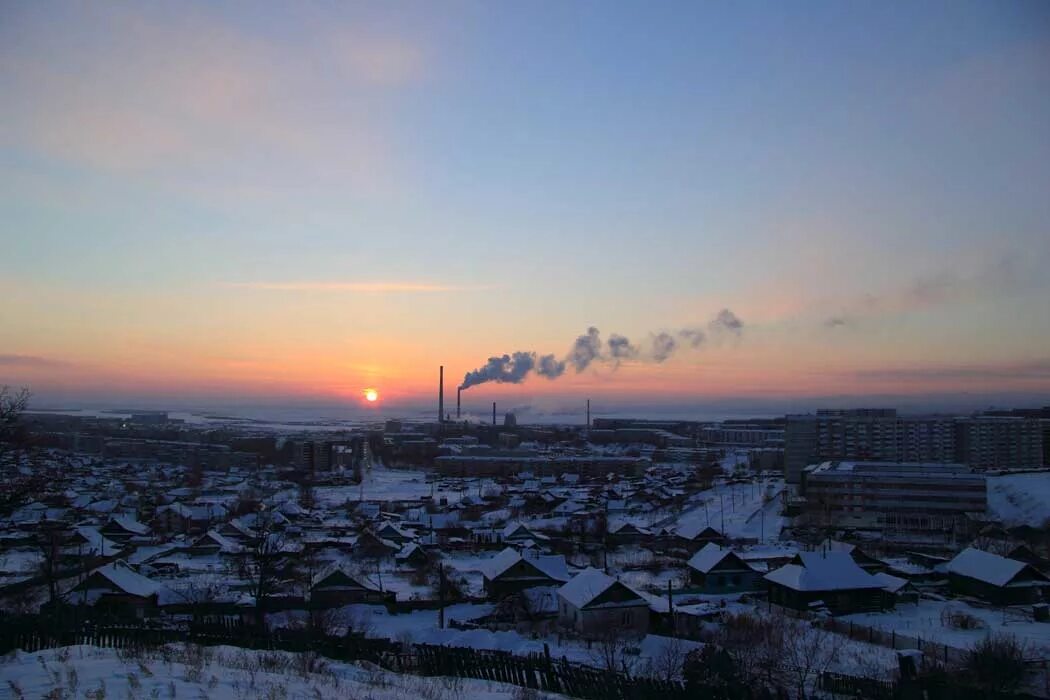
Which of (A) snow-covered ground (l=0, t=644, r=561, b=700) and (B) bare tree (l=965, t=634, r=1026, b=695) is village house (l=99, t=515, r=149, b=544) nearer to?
(A) snow-covered ground (l=0, t=644, r=561, b=700)

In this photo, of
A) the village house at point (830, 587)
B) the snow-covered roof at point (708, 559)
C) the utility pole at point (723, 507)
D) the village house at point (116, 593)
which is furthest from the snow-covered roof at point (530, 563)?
the utility pole at point (723, 507)

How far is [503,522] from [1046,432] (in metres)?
39.5

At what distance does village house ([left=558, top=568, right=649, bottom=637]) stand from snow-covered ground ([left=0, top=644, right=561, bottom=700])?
213 inches

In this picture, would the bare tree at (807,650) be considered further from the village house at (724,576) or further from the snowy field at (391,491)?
the snowy field at (391,491)

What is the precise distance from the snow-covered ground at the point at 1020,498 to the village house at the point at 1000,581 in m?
11.2

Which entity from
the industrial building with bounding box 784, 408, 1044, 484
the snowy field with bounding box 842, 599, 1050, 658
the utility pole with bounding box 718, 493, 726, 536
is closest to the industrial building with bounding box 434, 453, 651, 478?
the industrial building with bounding box 784, 408, 1044, 484

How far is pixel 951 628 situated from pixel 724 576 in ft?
14.1

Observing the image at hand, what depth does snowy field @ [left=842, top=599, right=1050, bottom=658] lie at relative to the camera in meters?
11.0

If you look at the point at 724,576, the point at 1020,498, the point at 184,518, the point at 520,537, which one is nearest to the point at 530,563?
the point at 724,576

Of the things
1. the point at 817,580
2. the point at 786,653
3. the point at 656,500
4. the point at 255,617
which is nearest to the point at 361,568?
the point at 255,617

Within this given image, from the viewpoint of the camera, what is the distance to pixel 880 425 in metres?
45.1

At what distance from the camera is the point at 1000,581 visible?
14086 millimetres

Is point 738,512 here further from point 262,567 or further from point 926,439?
point 926,439

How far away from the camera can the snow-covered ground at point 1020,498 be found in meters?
25.5
